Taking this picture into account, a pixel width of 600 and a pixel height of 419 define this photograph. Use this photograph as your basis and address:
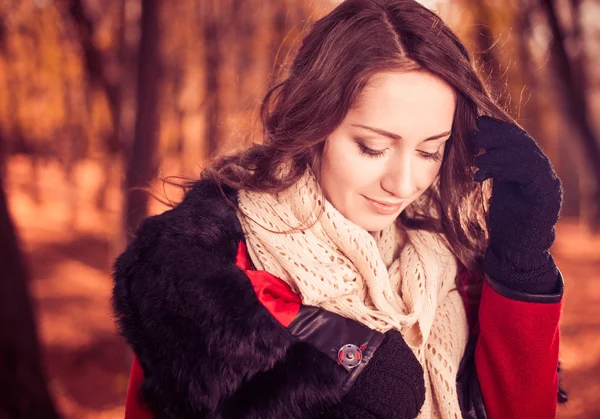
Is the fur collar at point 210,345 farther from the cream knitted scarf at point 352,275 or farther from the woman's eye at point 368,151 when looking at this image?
→ the woman's eye at point 368,151

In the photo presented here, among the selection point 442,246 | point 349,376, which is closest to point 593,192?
point 442,246

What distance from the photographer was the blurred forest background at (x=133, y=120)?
319cm

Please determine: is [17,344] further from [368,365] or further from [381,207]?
[381,207]

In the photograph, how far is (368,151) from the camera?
1.71 m

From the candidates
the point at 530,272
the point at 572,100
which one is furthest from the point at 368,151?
the point at 572,100

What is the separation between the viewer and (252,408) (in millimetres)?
1572

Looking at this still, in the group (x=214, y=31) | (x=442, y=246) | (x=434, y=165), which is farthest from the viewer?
(x=214, y=31)

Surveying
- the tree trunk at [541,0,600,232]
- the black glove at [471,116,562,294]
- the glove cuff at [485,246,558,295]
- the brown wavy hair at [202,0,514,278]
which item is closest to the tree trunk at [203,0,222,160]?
the tree trunk at [541,0,600,232]

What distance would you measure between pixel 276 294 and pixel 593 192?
9967 mm

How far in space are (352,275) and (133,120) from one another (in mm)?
3605

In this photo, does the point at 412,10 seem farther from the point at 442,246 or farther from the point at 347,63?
the point at 442,246

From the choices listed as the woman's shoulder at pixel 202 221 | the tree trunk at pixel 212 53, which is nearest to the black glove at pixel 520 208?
the woman's shoulder at pixel 202 221

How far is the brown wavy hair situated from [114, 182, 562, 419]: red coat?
0.27 m

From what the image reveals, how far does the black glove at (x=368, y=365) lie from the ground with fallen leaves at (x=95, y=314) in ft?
4.04
